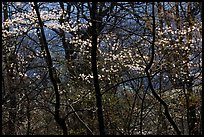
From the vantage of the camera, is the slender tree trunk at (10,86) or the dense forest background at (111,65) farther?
the slender tree trunk at (10,86)

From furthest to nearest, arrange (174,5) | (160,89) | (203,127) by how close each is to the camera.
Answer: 1. (160,89)
2. (174,5)
3. (203,127)

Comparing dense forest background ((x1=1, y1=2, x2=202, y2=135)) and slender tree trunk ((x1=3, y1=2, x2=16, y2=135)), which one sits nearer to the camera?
dense forest background ((x1=1, y1=2, x2=202, y2=135))

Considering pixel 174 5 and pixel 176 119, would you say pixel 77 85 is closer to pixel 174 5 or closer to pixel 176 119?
pixel 176 119

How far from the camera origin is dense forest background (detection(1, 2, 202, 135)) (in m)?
5.91

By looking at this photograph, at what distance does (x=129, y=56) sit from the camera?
23.0 ft

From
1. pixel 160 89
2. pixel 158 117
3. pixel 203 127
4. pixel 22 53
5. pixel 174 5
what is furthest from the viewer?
pixel 22 53

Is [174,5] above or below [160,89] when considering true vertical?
above

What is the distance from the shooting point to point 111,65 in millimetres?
7340

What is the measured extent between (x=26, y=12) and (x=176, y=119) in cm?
360

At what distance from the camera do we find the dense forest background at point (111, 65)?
5.91m

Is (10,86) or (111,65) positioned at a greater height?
(111,65)

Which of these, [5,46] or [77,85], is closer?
[5,46]

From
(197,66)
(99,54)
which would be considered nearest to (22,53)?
(99,54)

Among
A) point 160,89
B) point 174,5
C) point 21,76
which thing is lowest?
point 160,89
